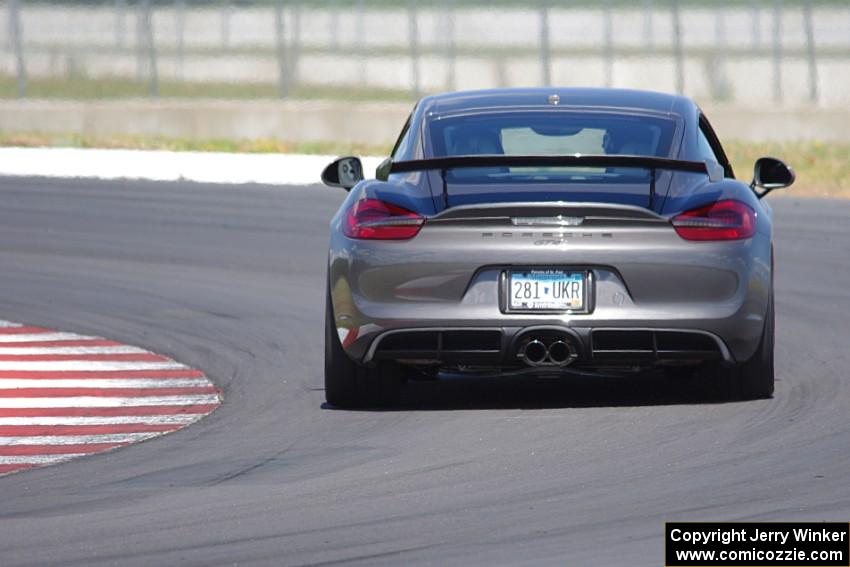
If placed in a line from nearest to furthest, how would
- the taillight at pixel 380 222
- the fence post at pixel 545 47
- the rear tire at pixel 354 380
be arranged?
1. the taillight at pixel 380 222
2. the rear tire at pixel 354 380
3. the fence post at pixel 545 47

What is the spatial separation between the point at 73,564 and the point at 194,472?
68.7 inches

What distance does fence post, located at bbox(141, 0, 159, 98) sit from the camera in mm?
30844

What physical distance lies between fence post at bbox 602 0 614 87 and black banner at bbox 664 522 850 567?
937 inches

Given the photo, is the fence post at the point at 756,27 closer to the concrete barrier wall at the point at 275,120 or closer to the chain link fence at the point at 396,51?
the chain link fence at the point at 396,51

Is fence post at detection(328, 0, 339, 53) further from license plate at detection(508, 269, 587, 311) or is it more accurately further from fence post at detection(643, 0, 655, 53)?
license plate at detection(508, 269, 587, 311)

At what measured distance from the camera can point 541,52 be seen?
97.1 ft

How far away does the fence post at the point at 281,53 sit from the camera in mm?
30562

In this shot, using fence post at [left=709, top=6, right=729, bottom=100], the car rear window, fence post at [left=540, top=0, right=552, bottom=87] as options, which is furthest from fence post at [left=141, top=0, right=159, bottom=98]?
the car rear window

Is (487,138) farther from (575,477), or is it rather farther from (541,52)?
(541,52)

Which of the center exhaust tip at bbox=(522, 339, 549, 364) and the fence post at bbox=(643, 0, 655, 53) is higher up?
the fence post at bbox=(643, 0, 655, 53)

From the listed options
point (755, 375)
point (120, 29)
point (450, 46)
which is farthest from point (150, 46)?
point (755, 375)

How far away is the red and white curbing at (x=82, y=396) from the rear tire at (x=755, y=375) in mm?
2397

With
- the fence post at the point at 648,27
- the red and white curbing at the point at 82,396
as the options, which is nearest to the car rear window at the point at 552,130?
the red and white curbing at the point at 82,396

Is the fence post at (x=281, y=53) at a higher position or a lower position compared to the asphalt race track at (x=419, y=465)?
higher
